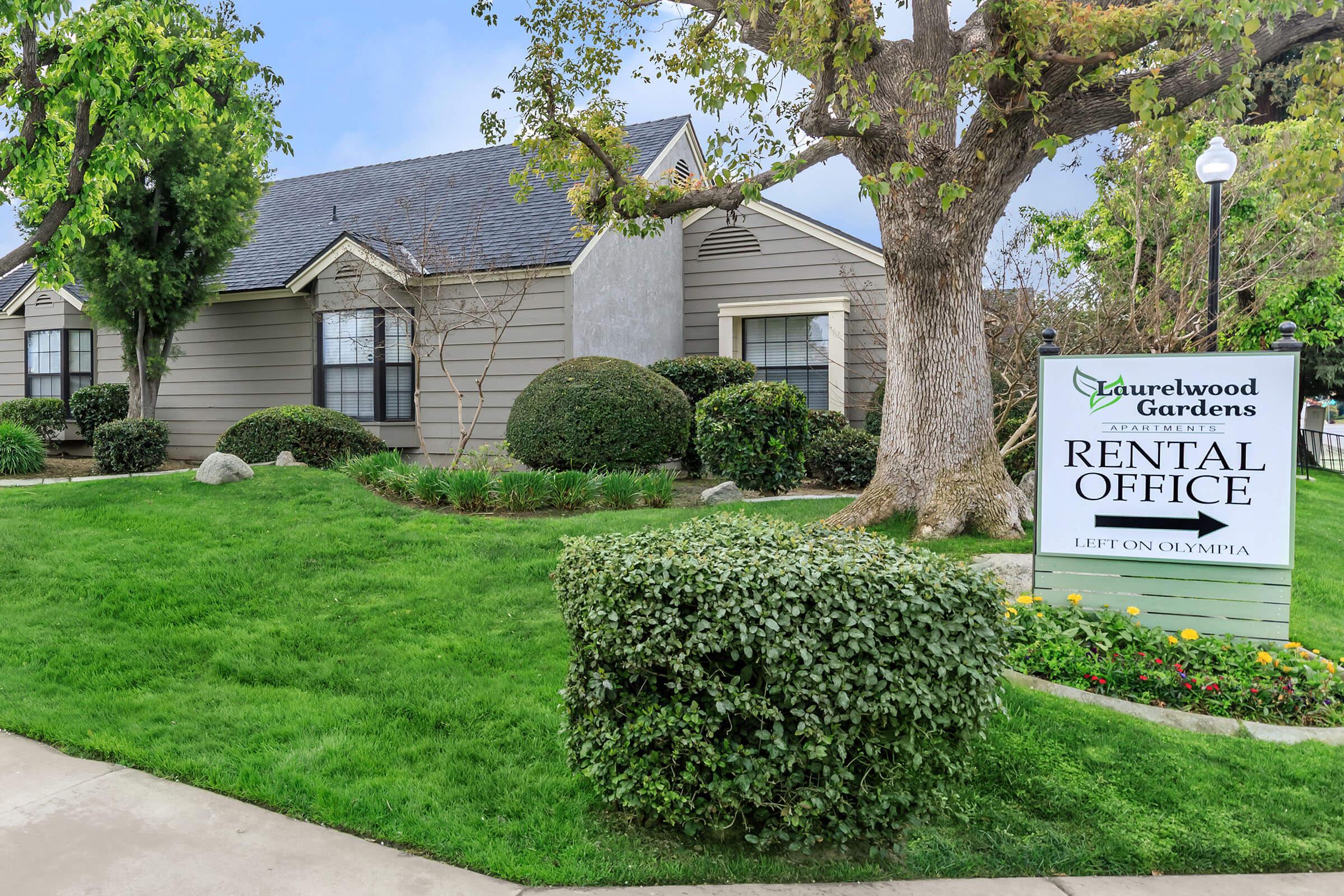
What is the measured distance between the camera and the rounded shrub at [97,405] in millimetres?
16484

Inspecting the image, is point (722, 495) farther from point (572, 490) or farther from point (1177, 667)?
point (1177, 667)

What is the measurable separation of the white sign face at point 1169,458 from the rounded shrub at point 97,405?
16065 millimetres

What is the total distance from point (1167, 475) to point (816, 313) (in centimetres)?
954

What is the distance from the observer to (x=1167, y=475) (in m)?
5.57

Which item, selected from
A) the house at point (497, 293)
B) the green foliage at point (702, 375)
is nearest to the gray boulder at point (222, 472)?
the house at point (497, 293)

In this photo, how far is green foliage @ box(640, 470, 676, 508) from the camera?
9984 mm

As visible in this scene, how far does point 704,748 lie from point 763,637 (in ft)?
1.52

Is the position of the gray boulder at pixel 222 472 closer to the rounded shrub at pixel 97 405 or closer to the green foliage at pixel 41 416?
the rounded shrub at pixel 97 405

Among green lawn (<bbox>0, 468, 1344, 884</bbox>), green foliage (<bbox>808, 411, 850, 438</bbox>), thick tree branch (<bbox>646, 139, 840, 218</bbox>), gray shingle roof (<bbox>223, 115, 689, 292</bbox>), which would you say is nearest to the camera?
green lawn (<bbox>0, 468, 1344, 884</bbox>)

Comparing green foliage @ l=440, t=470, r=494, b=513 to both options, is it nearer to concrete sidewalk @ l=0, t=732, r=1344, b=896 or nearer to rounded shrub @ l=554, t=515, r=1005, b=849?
concrete sidewalk @ l=0, t=732, r=1344, b=896

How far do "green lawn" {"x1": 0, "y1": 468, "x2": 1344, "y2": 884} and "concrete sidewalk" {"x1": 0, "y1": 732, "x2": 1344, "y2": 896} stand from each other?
3.6 inches

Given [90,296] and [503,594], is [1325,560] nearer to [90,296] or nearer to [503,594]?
[503,594]

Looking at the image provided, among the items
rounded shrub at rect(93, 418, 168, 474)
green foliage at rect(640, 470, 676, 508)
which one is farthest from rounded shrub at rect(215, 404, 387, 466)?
green foliage at rect(640, 470, 676, 508)

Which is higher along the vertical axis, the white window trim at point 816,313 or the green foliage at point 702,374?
the white window trim at point 816,313
